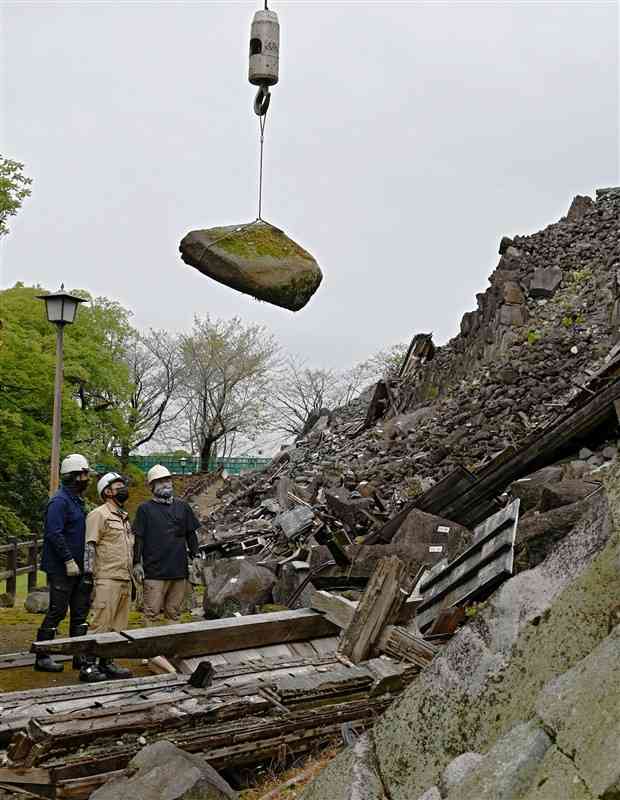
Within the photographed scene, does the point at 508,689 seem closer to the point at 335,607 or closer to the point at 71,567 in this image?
the point at 335,607

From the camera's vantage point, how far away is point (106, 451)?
1430 inches

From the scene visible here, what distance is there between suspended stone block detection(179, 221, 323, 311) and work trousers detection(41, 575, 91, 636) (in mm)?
2976

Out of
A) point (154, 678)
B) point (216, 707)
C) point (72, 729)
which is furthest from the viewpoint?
point (154, 678)

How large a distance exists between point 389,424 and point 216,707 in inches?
647

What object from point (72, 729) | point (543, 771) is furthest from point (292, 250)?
point (543, 771)

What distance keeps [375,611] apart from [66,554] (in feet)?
8.61

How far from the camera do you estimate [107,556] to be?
786cm

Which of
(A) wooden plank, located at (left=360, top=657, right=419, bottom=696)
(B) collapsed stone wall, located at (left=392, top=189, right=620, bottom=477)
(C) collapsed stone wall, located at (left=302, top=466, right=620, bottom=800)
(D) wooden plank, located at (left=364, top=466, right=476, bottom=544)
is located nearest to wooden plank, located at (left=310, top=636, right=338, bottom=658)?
(A) wooden plank, located at (left=360, top=657, right=419, bottom=696)

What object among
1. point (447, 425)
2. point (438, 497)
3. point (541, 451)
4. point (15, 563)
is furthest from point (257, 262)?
point (447, 425)

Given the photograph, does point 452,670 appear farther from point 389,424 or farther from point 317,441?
point 317,441

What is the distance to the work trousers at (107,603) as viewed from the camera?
7.87 metres

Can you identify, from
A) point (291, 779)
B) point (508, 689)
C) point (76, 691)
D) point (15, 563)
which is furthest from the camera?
point (15, 563)

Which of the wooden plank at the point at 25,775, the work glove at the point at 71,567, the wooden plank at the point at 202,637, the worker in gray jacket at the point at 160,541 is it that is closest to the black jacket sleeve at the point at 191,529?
the worker in gray jacket at the point at 160,541

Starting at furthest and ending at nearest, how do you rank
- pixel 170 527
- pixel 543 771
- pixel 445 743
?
pixel 170 527, pixel 445 743, pixel 543 771
